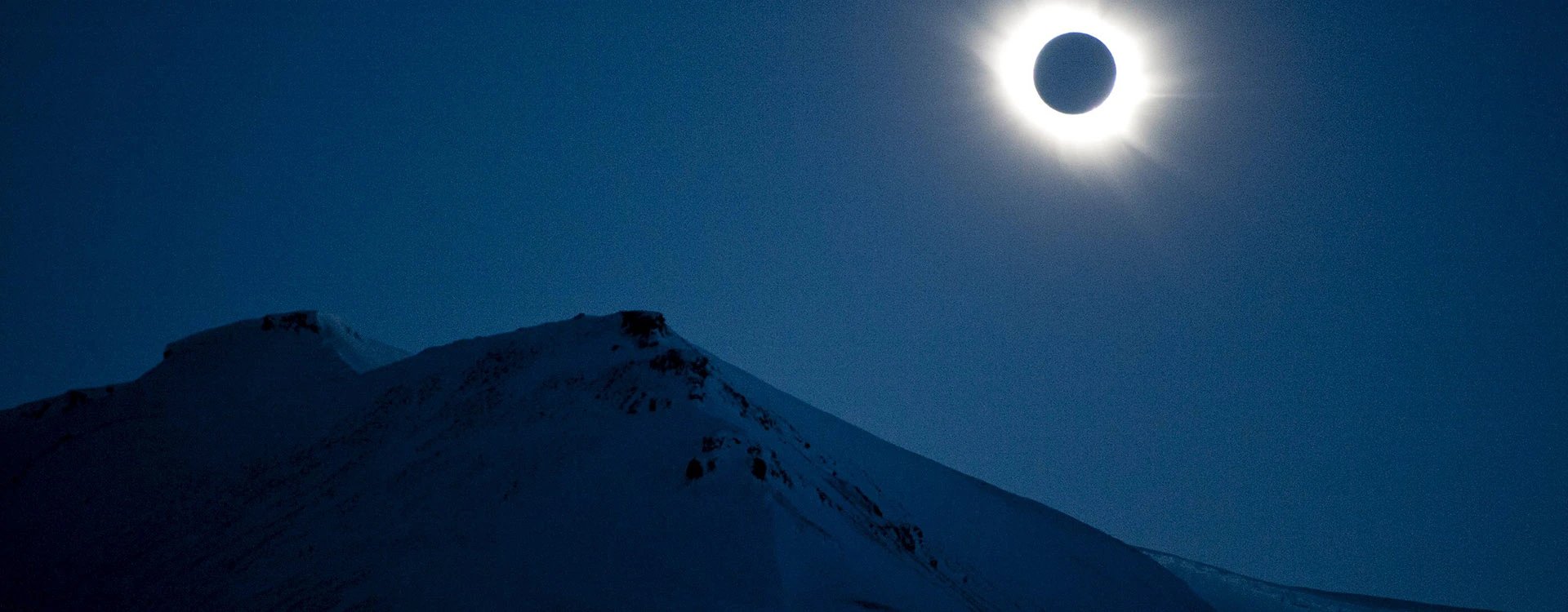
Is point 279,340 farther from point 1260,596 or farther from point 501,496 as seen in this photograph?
point 1260,596

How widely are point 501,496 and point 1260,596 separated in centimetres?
4034

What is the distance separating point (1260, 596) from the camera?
1655 inches

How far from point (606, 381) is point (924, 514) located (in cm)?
1283

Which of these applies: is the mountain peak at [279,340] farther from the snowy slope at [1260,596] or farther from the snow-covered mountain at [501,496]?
the snowy slope at [1260,596]

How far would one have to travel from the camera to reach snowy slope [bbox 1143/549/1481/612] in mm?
39656

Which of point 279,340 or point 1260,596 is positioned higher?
point 279,340

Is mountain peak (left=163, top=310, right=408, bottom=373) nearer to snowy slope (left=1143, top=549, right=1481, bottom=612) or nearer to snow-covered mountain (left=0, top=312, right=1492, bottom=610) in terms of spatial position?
snow-covered mountain (left=0, top=312, right=1492, bottom=610)

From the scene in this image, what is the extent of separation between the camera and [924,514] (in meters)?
29.1

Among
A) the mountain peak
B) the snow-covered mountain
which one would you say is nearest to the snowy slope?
the snow-covered mountain

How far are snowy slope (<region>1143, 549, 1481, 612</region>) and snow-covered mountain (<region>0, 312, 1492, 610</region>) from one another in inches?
21.5

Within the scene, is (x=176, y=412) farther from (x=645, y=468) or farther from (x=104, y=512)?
(x=645, y=468)

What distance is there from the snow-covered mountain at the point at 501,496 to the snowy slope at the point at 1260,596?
0.55 meters

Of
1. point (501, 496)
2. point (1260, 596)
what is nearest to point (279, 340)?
point (501, 496)

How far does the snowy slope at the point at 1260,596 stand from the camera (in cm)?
3966
